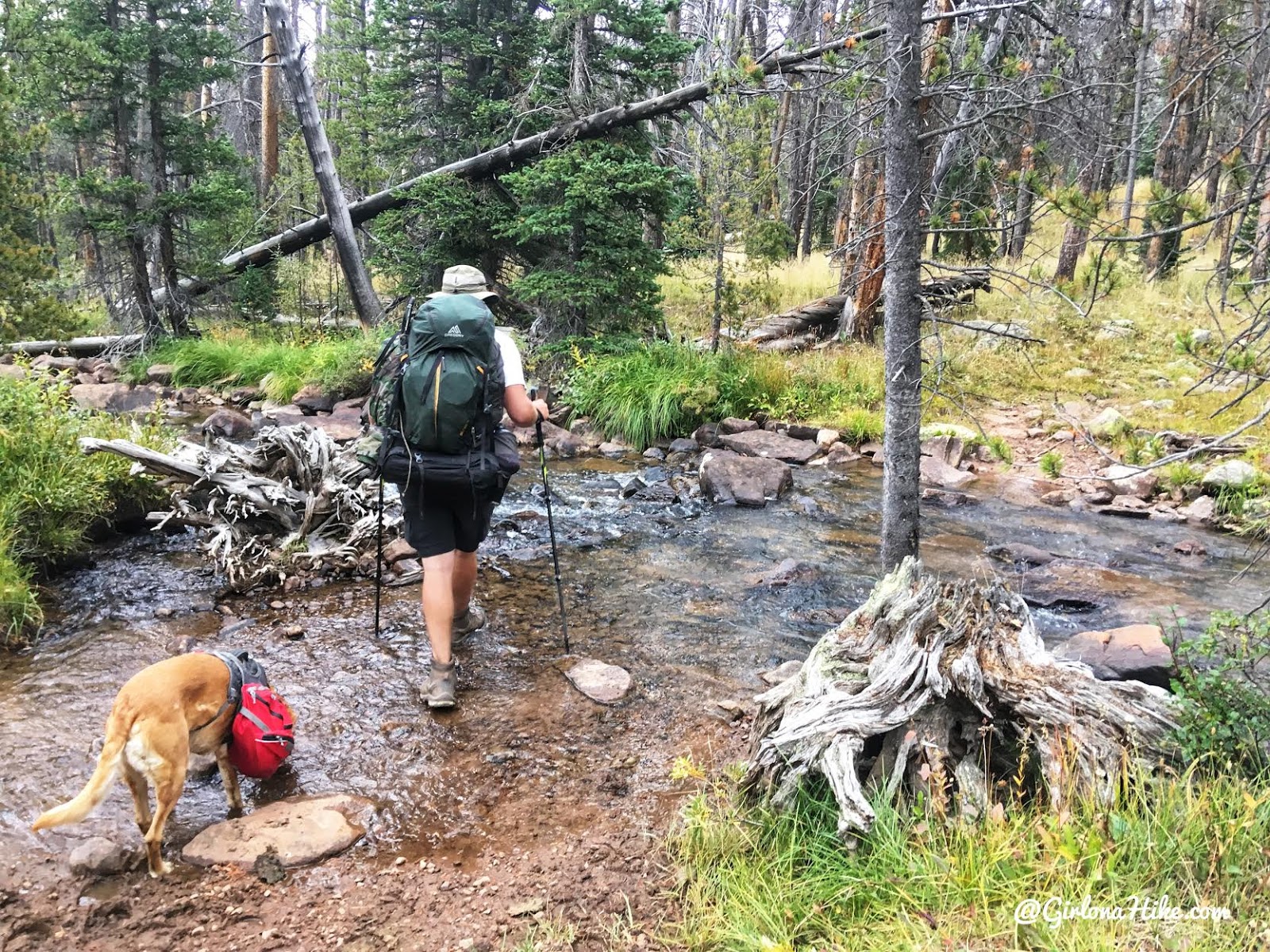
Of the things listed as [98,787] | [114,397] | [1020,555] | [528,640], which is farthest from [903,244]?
[114,397]

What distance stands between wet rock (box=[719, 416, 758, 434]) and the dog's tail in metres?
8.99

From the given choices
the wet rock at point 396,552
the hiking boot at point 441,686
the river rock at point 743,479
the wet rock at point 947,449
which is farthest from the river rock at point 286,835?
the wet rock at point 947,449

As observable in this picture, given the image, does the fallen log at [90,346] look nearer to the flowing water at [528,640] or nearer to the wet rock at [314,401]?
the wet rock at [314,401]

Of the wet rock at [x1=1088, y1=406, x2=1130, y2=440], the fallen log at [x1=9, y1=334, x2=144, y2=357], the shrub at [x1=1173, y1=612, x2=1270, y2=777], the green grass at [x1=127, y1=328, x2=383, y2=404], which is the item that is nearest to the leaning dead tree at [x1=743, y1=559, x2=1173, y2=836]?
the shrub at [x1=1173, y1=612, x2=1270, y2=777]

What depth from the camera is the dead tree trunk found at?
508 inches

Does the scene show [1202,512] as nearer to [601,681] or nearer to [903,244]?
[903,244]

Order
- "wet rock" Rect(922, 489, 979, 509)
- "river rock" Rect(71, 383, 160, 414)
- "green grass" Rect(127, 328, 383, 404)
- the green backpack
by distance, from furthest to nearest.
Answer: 1. "green grass" Rect(127, 328, 383, 404)
2. "river rock" Rect(71, 383, 160, 414)
3. "wet rock" Rect(922, 489, 979, 509)
4. the green backpack

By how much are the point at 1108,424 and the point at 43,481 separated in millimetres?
11162

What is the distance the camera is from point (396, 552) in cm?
627

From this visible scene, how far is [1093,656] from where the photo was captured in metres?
4.42

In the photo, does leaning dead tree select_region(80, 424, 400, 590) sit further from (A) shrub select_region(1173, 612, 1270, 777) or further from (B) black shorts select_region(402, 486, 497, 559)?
(A) shrub select_region(1173, 612, 1270, 777)

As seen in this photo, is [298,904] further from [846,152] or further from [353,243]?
[353,243]

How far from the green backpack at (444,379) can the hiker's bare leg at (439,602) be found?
0.64 m

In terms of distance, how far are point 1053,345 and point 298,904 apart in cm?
1474
